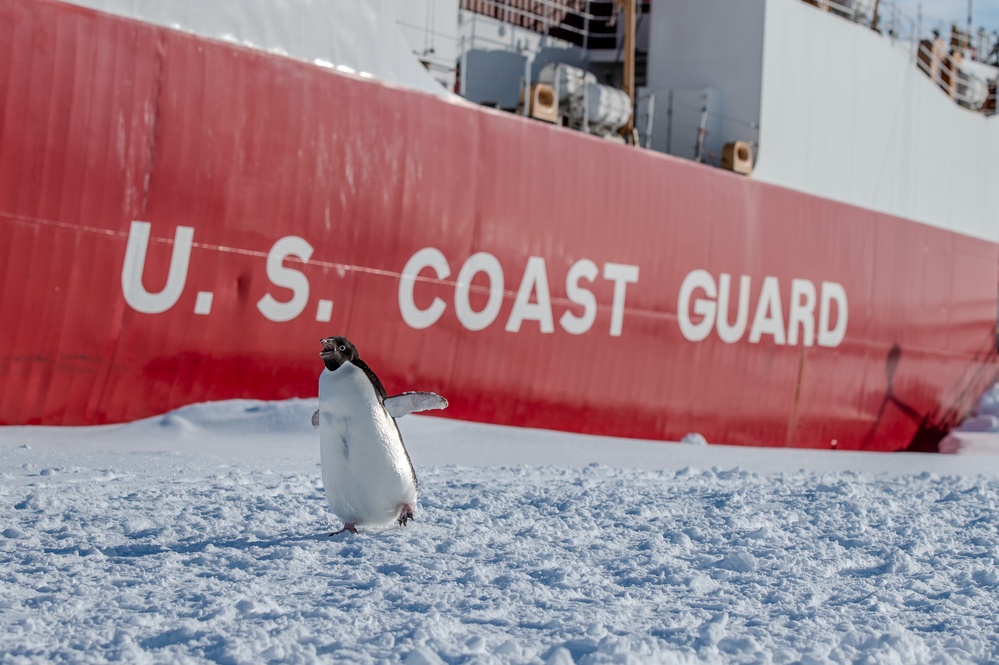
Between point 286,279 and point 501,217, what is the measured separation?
5.49 ft

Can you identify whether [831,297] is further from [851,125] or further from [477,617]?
[477,617]

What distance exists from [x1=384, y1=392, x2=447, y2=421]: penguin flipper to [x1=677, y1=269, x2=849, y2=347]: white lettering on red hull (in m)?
5.15

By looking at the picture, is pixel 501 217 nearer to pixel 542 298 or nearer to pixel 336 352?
pixel 542 298

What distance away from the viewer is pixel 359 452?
342cm

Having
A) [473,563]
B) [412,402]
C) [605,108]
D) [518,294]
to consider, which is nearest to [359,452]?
[412,402]

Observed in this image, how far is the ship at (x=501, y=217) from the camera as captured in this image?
18.0 ft

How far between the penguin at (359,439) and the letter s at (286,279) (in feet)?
8.76

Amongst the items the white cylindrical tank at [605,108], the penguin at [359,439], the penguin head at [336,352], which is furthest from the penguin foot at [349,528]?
the white cylindrical tank at [605,108]

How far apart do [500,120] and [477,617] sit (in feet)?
16.6

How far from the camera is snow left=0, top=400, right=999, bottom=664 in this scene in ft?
8.09

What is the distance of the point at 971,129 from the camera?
12.7 meters

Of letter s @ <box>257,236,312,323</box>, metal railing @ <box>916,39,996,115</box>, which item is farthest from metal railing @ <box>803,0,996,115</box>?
letter s @ <box>257,236,312,323</box>

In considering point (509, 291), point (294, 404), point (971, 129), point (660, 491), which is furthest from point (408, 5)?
point (971, 129)

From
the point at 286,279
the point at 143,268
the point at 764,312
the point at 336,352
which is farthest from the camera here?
the point at 764,312
